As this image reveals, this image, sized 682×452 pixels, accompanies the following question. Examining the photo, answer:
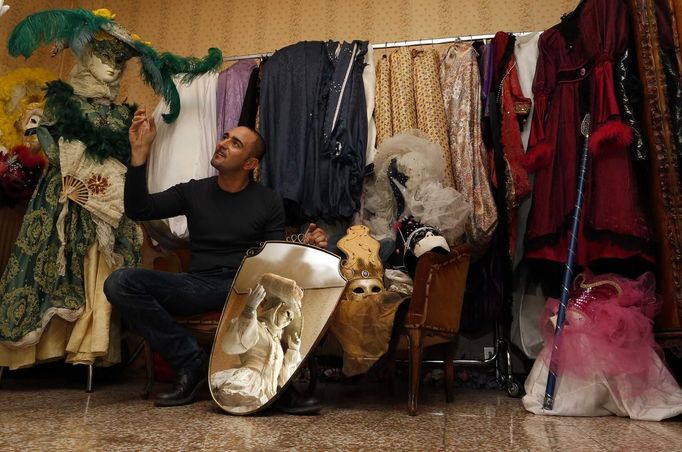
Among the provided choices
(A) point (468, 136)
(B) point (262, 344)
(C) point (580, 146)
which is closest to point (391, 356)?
(B) point (262, 344)

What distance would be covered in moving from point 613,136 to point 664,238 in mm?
464

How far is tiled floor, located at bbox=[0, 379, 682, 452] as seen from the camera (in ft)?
4.78

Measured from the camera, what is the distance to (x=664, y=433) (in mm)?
1758

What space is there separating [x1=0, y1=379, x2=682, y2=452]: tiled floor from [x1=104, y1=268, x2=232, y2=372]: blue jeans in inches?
7.9

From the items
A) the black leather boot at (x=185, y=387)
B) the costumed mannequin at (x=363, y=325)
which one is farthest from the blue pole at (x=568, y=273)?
the black leather boot at (x=185, y=387)

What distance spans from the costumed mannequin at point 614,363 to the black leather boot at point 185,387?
4.15 ft

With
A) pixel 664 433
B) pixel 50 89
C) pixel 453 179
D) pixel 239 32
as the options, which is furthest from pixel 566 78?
pixel 50 89

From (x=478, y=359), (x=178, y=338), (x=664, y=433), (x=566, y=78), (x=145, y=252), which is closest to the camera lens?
(x=664, y=433)

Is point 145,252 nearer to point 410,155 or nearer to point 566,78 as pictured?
point 410,155

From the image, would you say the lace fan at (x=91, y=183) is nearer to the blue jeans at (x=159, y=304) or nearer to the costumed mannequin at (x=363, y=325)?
the blue jeans at (x=159, y=304)

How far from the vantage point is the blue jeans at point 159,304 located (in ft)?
6.95

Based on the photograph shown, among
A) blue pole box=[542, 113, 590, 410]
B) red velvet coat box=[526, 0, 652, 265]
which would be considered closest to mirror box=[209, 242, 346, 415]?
blue pole box=[542, 113, 590, 410]

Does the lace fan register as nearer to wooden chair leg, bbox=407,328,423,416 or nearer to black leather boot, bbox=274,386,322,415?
black leather boot, bbox=274,386,322,415

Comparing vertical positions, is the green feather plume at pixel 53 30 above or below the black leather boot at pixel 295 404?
above
